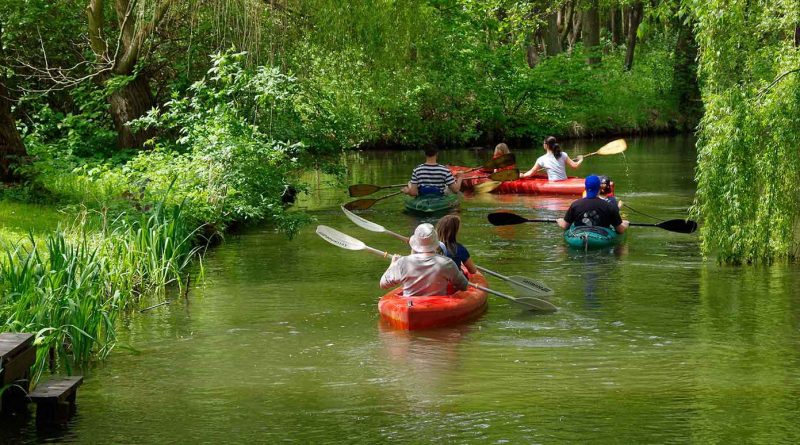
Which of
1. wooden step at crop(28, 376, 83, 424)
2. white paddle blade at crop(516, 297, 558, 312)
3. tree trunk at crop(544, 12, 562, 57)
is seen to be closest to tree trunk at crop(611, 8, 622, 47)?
tree trunk at crop(544, 12, 562, 57)

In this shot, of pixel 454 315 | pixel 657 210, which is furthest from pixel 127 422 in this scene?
pixel 657 210

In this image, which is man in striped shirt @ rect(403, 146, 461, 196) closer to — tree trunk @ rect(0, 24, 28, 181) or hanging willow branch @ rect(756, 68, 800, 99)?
tree trunk @ rect(0, 24, 28, 181)

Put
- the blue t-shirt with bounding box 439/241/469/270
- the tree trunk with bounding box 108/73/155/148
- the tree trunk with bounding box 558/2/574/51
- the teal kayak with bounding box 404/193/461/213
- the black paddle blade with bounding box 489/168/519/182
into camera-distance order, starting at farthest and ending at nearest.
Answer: the tree trunk with bounding box 558/2/574/51, the black paddle blade with bounding box 489/168/519/182, the tree trunk with bounding box 108/73/155/148, the teal kayak with bounding box 404/193/461/213, the blue t-shirt with bounding box 439/241/469/270

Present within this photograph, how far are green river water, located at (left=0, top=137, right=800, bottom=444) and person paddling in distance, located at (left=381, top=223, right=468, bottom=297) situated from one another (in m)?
0.52

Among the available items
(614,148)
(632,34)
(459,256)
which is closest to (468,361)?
(459,256)

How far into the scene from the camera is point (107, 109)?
20969mm

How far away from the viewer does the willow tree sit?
12469 millimetres

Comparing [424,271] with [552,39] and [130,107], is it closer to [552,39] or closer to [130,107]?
[130,107]

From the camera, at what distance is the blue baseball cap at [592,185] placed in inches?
595

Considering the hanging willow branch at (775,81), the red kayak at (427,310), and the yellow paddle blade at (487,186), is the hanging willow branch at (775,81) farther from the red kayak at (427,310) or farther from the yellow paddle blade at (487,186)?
the yellow paddle blade at (487,186)

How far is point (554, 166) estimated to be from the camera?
21969mm

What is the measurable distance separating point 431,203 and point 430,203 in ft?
0.05

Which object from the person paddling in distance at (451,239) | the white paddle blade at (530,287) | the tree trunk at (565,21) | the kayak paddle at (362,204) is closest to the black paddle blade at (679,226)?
the white paddle blade at (530,287)

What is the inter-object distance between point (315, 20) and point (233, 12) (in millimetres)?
1956
